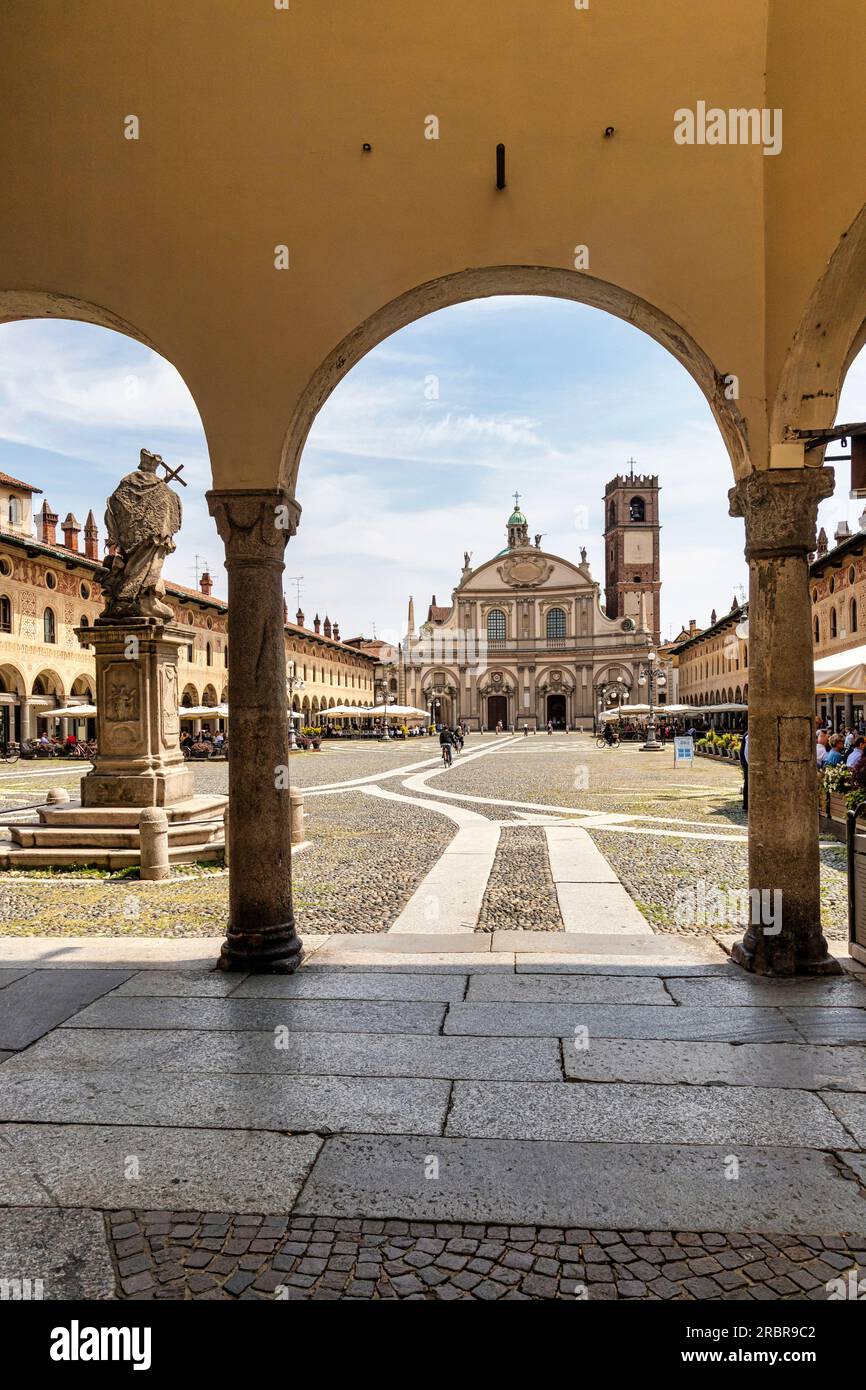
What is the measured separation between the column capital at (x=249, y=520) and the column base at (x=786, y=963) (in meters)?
3.98

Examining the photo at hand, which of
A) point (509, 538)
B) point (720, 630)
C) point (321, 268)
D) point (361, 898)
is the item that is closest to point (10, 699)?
point (361, 898)

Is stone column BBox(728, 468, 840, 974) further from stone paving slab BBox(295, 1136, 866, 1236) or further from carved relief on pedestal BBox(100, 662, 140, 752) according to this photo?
carved relief on pedestal BBox(100, 662, 140, 752)

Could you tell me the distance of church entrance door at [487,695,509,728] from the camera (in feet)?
266

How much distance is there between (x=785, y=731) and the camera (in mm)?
5148

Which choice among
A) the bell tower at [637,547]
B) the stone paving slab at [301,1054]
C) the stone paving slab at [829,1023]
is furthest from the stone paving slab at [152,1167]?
the bell tower at [637,547]

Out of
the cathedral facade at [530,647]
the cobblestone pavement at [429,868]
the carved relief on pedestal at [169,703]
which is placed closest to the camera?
the cobblestone pavement at [429,868]

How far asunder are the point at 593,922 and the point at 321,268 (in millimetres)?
5141

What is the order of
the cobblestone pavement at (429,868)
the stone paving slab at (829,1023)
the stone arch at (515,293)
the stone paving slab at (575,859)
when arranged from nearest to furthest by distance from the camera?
the stone paving slab at (829,1023), the stone arch at (515,293), the cobblestone pavement at (429,868), the stone paving slab at (575,859)

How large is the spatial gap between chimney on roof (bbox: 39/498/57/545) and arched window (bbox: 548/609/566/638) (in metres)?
51.3

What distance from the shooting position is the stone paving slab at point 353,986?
480cm

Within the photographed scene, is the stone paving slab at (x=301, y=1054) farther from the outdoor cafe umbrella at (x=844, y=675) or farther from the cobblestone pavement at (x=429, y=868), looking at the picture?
the outdoor cafe umbrella at (x=844, y=675)

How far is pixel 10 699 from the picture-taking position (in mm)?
33500

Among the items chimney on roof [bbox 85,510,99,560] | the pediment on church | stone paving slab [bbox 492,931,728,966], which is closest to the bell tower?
the pediment on church
